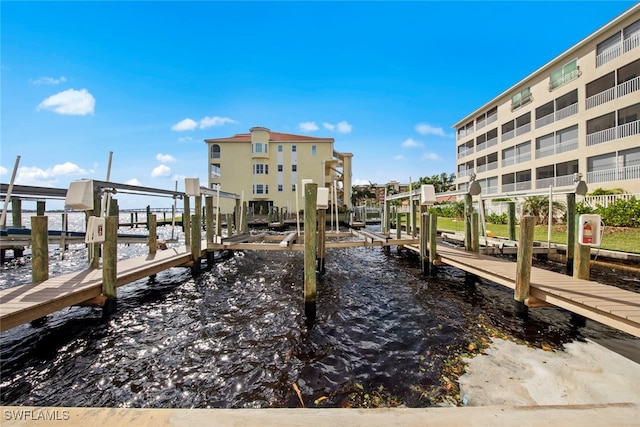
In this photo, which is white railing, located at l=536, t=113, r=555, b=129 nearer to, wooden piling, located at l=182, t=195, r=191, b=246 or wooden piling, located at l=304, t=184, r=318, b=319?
wooden piling, located at l=304, t=184, r=318, b=319

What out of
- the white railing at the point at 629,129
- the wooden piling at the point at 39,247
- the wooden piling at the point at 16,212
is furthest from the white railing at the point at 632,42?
the wooden piling at the point at 16,212

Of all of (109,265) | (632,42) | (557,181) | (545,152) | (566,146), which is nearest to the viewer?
(109,265)

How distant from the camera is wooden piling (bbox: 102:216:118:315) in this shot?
20.3ft

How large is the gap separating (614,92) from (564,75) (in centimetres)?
527

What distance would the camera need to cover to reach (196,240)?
10.2 metres

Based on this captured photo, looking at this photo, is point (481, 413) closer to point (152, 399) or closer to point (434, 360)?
point (434, 360)

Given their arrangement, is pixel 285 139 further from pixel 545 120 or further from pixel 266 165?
pixel 545 120

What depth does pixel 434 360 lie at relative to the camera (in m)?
4.96

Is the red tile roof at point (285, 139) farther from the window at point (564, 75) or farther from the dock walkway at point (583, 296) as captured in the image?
the dock walkway at point (583, 296)

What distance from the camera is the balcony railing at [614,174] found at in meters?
18.8

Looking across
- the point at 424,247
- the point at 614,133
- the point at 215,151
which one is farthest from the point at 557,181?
the point at 215,151

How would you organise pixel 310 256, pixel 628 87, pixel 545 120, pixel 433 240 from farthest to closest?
1. pixel 545 120
2. pixel 628 87
3. pixel 433 240
4. pixel 310 256

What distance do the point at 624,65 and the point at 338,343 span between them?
27.6 meters

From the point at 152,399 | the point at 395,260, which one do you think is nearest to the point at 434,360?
the point at 152,399
